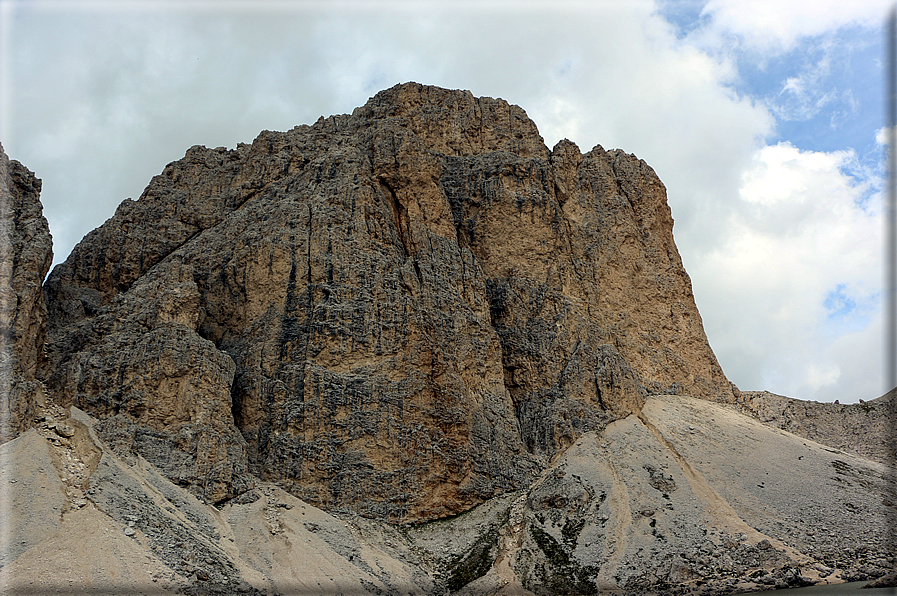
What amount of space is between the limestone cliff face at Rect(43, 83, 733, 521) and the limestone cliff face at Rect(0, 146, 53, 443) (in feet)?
16.8

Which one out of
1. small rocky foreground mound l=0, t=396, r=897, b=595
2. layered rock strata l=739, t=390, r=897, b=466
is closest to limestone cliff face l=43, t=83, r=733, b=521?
small rocky foreground mound l=0, t=396, r=897, b=595

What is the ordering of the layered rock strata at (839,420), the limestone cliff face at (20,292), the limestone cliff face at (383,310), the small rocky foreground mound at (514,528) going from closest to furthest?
the small rocky foreground mound at (514,528) < the limestone cliff face at (20,292) < the limestone cliff face at (383,310) < the layered rock strata at (839,420)

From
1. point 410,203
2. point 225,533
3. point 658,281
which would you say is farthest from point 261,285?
point 658,281

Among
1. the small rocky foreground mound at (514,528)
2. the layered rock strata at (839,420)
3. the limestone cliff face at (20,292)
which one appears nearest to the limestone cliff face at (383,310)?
the small rocky foreground mound at (514,528)

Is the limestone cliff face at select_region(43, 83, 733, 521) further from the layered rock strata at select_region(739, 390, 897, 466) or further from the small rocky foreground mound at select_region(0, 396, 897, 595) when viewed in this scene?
the layered rock strata at select_region(739, 390, 897, 466)

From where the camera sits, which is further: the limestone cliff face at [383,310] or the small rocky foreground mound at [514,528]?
the limestone cliff face at [383,310]

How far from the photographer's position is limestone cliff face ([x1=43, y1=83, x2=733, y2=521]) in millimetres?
61531

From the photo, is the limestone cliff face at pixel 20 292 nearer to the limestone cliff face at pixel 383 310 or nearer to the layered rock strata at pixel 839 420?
the limestone cliff face at pixel 383 310

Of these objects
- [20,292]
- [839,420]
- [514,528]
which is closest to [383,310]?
[514,528]

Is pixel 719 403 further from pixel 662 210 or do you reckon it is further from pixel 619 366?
pixel 662 210

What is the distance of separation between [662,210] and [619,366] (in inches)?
1039

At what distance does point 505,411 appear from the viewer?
7212 cm

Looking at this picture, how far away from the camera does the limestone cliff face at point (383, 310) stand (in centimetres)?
6153

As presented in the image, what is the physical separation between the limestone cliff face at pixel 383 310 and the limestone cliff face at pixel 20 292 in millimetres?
5128
